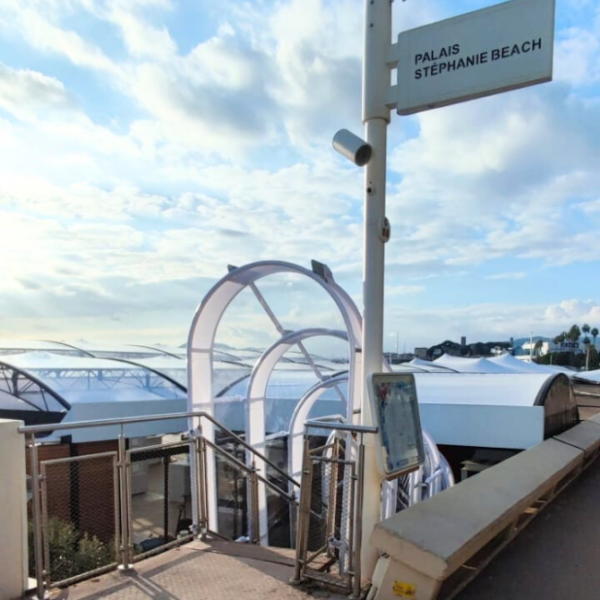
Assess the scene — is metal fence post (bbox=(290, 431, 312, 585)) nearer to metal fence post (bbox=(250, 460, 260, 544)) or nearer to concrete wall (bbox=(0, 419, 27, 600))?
concrete wall (bbox=(0, 419, 27, 600))

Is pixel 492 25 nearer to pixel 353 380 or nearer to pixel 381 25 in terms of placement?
pixel 381 25

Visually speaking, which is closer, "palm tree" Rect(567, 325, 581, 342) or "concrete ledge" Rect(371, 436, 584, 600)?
"concrete ledge" Rect(371, 436, 584, 600)

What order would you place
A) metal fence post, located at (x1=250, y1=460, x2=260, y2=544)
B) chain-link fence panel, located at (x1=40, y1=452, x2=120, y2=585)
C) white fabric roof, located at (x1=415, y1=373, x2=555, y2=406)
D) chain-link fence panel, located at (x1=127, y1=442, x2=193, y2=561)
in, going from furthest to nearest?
1. white fabric roof, located at (x1=415, y1=373, x2=555, y2=406)
2. metal fence post, located at (x1=250, y1=460, x2=260, y2=544)
3. chain-link fence panel, located at (x1=127, y1=442, x2=193, y2=561)
4. chain-link fence panel, located at (x1=40, y1=452, x2=120, y2=585)

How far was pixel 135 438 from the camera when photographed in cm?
1738

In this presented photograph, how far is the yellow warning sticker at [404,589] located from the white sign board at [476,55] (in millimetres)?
2962

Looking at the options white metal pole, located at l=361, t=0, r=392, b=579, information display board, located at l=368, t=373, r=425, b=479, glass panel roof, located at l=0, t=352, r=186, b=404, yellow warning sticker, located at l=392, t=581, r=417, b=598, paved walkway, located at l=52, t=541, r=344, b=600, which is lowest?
A: glass panel roof, located at l=0, t=352, r=186, b=404

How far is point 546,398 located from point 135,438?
12.8m

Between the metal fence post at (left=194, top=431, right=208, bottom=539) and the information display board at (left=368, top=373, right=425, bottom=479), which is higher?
the information display board at (left=368, top=373, right=425, bottom=479)

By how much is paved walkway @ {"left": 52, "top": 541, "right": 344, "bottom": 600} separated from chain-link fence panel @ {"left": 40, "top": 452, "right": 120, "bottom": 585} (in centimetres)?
25

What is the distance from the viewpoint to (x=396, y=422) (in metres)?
3.70

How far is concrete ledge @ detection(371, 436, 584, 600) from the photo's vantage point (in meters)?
2.93

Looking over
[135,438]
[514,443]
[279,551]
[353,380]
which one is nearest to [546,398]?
[514,443]

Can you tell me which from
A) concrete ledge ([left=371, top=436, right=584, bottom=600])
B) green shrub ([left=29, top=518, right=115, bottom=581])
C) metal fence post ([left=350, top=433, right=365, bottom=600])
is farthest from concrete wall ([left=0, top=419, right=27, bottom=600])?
concrete ledge ([left=371, top=436, right=584, bottom=600])

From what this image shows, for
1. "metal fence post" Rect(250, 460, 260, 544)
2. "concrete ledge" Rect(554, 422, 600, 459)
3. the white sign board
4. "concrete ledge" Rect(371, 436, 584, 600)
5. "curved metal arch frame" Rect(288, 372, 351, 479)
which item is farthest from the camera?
"curved metal arch frame" Rect(288, 372, 351, 479)
